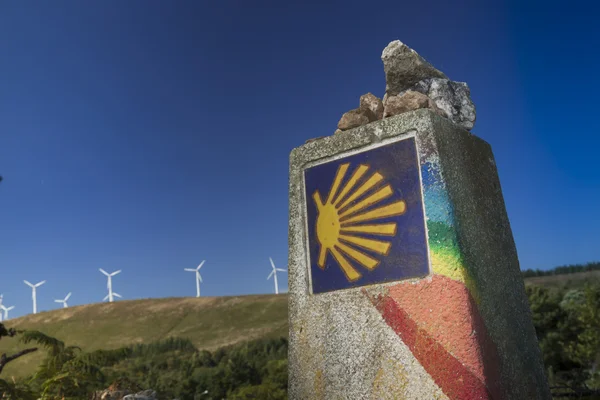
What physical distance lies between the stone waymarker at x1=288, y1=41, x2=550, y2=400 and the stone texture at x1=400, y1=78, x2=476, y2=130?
0.42 ft

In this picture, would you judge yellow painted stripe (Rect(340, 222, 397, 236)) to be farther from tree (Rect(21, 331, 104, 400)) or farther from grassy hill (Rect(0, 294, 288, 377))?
grassy hill (Rect(0, 294, 288, 377))

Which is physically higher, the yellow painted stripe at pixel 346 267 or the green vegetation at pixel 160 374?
the yellow painted stripe at pixel 346 267

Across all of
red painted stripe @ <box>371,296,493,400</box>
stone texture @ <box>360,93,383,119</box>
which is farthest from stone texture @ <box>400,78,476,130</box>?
red painted stripe @ <box>371,296,493,400</box>

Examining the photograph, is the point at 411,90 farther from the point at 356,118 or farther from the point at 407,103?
the point at 356,118

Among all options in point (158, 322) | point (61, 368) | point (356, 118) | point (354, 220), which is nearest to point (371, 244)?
point (354, 220)

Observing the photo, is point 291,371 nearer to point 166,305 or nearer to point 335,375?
point 335,375

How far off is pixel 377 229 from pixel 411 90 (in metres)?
1.55

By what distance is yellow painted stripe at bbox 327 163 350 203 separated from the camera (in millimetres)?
4906

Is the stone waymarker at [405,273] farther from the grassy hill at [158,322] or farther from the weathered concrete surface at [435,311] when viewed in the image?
the grassy hill at [158,322]

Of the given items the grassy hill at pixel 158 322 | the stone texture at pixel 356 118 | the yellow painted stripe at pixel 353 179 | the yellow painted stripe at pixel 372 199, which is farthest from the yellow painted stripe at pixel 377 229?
the grassy hill at pixel 158 322

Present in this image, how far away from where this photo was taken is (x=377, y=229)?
458 cm

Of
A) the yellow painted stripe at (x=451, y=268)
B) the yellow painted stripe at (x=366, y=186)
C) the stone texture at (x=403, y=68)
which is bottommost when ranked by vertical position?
the yellow painted stripe at (x=451, y=268)

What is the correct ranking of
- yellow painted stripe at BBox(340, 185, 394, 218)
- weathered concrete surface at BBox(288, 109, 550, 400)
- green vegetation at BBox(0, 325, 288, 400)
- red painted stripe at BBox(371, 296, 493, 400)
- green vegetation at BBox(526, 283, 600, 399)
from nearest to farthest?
red painted stripe at BBox(371, 296, 493, 400), weathered concrete surface at BBox(288, 109, 550, 400), yellow painted stripe at BBox(340, 185, 394, 218), green vegetation at BBox(0, 325, 288, 400), green vegetation at BBox(526, 283, 600, 399)

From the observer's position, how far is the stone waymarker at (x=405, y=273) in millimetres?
4125
